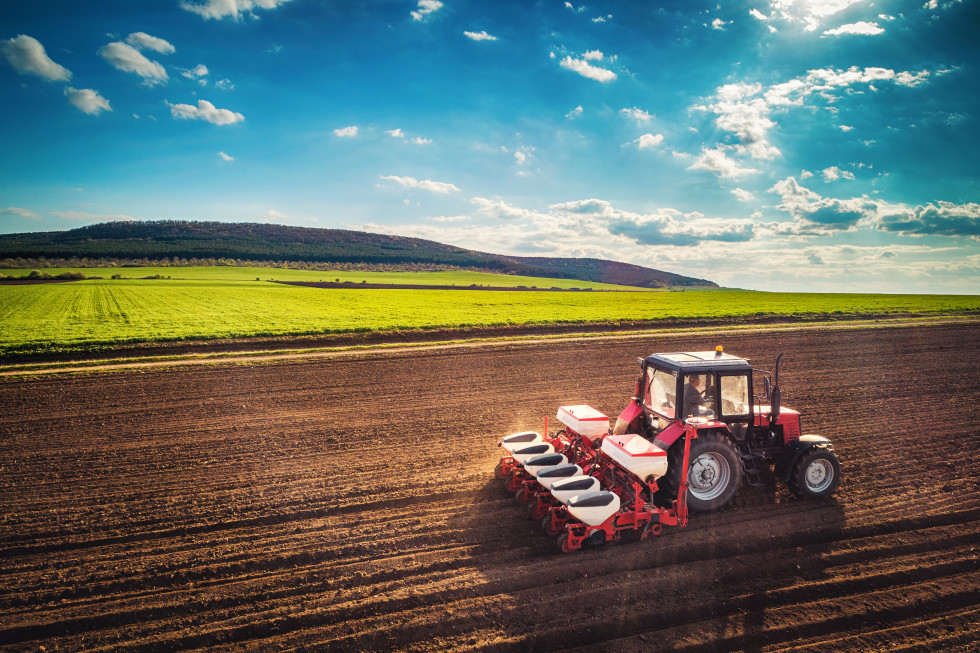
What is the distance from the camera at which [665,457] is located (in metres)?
5.95

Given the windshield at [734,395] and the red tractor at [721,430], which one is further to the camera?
the windshield at [734,395]

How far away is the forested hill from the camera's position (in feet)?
338

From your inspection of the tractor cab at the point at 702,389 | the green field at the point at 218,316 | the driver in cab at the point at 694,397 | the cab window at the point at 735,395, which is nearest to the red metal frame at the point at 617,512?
the driver in cab at the point at 694,397

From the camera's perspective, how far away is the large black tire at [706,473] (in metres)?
6.23

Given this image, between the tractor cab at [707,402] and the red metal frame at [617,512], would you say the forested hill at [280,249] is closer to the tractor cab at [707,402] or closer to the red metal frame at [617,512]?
the tractor cab at [707,402]

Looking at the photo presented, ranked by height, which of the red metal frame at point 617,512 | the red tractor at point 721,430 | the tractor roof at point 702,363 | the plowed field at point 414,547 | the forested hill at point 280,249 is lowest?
the plowed field at point 414,547

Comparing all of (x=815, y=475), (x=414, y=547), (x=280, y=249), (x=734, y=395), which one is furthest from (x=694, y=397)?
(x=280, y=249)

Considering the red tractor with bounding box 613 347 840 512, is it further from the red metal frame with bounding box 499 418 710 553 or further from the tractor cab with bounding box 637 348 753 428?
the red metal frame with bounding box 499 418 710 553

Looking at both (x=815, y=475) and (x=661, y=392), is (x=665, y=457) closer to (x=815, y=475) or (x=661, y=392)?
(x=661, y=392)

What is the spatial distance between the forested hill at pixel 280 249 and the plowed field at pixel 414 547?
339ft

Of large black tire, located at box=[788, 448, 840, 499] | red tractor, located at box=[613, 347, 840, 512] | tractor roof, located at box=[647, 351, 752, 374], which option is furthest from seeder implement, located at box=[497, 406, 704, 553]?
large black tire, located at box=[788, 448, 840, 499]

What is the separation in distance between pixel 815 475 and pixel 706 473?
195 cm

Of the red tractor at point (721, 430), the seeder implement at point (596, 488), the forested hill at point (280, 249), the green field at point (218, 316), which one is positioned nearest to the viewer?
the seeder implement at point (596, 488)

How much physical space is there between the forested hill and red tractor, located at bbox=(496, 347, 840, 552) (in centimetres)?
10549
